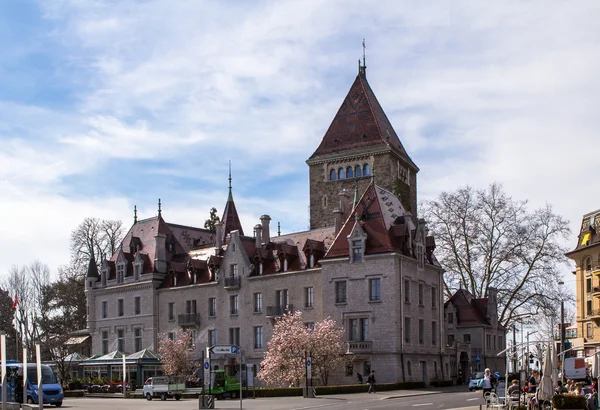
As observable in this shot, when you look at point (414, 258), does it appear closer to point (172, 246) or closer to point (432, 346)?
point (432, 346)

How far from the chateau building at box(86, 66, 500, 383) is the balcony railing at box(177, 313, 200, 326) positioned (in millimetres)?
162

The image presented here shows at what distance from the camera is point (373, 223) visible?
61.2 meters

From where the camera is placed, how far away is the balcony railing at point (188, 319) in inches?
2844

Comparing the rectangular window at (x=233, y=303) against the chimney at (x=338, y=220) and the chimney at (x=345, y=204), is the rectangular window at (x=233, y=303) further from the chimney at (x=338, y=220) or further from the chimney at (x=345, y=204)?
the chimney at (x=345, y=204)

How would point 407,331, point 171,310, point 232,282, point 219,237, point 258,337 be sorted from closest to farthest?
point 407,331
point 258,337
point 232,282
point 219,237
point 171,310

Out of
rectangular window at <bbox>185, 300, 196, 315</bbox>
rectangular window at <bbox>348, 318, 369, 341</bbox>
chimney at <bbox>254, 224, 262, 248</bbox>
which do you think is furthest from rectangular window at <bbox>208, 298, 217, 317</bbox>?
rectangular window at <bbox>348, 318, 369, 341</bbox>

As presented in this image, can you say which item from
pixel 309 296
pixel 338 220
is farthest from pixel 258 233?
pixel 309 296

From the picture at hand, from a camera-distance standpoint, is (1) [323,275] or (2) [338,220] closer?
(1) [323,275]

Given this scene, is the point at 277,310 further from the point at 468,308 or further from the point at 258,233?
the point at 468,308

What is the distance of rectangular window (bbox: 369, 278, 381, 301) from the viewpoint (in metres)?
59.6

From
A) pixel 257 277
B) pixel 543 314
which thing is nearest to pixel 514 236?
pixel 543 314

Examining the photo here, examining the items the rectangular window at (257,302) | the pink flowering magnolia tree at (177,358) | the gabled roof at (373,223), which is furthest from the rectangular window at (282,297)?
the pink flowering magnolia tree at (177,358)

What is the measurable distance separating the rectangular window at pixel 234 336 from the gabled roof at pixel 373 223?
12.1 m

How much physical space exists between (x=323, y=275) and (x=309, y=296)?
10.8 ft
